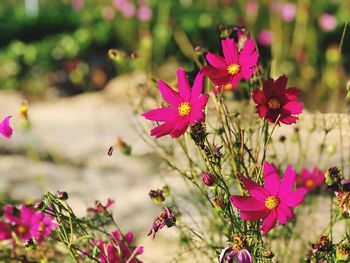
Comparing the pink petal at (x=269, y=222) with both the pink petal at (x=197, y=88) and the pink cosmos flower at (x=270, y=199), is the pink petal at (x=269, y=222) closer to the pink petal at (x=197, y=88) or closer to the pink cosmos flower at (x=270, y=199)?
the pink cosmos flower at (x=270, y=199)

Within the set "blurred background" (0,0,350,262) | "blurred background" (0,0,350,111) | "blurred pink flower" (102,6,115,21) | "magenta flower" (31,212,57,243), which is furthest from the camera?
"blurred pink flower" (102,6,115,21)

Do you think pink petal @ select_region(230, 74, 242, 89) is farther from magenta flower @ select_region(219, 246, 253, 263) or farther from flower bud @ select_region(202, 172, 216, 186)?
magenta flower @ select_region(219, 246, 253, 263)

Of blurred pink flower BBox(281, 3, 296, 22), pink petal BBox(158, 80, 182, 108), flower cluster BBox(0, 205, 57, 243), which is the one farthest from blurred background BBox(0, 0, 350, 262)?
pink petal BBox(158, 80, 182, 108)

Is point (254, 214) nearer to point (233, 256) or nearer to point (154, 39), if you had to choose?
point (233, 256)

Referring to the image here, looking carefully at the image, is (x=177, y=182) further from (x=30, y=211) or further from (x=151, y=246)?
(x=30, y=211)

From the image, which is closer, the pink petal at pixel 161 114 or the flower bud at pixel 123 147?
the pink petal at pixel 161 114

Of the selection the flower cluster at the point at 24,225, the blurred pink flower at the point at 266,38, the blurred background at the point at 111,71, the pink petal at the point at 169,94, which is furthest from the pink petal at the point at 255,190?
the blurred pink flower at the point at 266,38

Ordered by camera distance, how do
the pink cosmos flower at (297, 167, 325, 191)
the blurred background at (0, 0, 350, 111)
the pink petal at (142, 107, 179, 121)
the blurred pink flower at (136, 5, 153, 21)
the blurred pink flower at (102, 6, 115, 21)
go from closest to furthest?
1. the pink petal at (142, 107, 179, 121)
2. the pink cosmos flower at (297, 167, 325, 191)
3. the blurred background at (0, 0, 350, 111)
4. the blurred pink flower at (136, 5, 153, 21)
5. the blurred pink flower at (102, 6, 115, 21)
